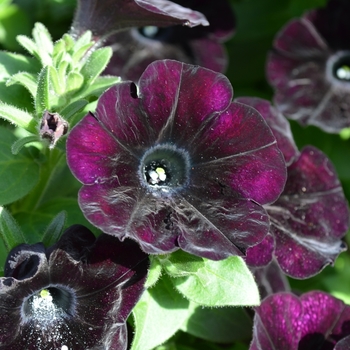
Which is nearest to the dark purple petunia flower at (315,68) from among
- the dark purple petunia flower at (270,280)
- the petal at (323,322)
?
the dark purple petunia flower at (270,280)

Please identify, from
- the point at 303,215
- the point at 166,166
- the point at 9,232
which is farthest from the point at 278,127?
the point at 9,232

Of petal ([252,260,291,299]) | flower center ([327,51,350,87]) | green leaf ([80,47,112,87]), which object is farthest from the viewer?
flower center ([327,51,350,87])

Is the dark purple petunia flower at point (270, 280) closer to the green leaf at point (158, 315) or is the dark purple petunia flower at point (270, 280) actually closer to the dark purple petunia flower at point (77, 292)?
the green leaf at point (158, 315)

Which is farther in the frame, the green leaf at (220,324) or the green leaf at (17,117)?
the green leaf at (220,324)

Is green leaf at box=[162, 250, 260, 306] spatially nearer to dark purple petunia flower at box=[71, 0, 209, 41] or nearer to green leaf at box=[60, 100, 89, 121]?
green leaf at box=[60, 100, 89, 121]

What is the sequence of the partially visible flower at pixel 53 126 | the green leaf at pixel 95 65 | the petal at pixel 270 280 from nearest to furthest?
the partially visible flower at pixel 53 126, the green leaf at pixel 95 65, the petal at pixel 270 280

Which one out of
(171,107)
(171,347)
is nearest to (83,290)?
(171,107)

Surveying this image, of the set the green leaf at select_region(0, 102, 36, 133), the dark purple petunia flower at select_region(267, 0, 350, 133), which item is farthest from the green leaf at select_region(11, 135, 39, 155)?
the dark purple petunia flower at select_region(267, 0, 350, 133)
